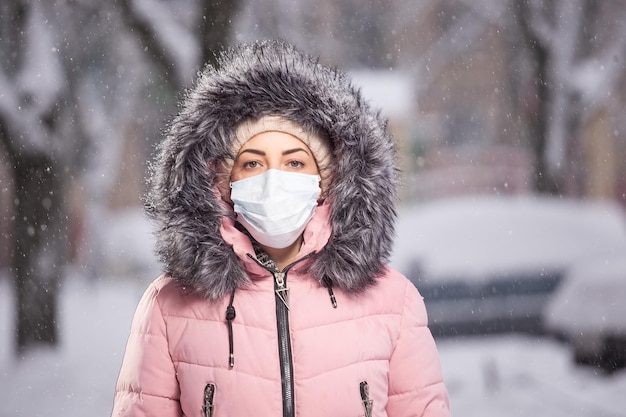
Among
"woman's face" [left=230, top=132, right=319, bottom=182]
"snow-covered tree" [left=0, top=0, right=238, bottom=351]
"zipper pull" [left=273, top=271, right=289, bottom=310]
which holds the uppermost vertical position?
"snow-covered tree" [left=0, top=0, right=238, bottom=351]

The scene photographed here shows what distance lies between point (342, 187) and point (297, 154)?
0.45ft

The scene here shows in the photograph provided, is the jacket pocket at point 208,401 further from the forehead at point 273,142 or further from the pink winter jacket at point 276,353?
the forehead at point 273,142

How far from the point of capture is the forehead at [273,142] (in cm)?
185

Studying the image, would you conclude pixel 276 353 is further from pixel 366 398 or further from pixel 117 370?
pixel 117 370

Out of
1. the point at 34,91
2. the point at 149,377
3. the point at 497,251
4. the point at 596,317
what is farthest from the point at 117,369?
the point at 149,377

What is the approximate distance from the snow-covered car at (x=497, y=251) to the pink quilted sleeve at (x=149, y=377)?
4899 mm

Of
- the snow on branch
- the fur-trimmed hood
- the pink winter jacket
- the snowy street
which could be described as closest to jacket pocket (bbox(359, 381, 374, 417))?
the pink winter jacket

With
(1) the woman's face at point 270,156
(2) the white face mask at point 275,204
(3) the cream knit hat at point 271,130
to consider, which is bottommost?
(2) the white face mask at point 275,204

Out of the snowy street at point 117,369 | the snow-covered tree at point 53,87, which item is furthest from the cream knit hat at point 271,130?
the snowy street at point 117,369

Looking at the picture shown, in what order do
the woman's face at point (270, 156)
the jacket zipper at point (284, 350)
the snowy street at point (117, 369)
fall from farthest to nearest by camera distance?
the snowy street at point (117, 369) < the woman's face at point (270, 156) < the jacket zipper at point (284, 350)

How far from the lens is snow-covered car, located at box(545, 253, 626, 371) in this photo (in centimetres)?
604

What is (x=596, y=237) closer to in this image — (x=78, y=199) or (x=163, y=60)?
(x=163, y=60)

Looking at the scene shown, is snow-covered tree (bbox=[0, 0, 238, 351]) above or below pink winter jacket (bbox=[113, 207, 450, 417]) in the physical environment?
above

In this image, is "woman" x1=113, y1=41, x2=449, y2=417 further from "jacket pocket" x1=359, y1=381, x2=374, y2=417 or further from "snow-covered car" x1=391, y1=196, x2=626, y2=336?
"snow-covered car" x1=391, y1=196, x2=626, y2=336
